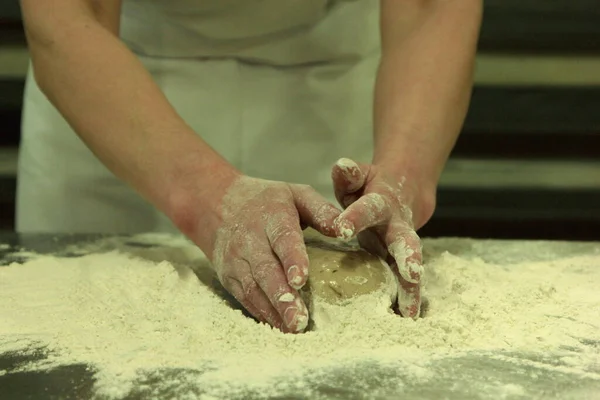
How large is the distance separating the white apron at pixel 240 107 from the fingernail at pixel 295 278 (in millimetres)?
816

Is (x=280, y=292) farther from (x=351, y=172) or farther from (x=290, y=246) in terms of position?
(x=351, y=172)

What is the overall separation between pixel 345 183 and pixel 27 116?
100 centimetres

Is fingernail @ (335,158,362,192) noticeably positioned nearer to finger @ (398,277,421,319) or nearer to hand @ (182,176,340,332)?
hand @ (182,176,340,332)

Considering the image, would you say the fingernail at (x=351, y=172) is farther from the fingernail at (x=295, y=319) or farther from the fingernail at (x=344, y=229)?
the fingernail at (x=295, y=319)

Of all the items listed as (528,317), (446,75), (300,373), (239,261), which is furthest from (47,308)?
(446,75)

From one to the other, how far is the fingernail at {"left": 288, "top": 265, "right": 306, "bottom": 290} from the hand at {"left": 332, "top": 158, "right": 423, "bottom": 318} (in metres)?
0.08

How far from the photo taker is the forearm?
1.24m

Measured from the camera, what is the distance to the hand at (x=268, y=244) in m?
0.91

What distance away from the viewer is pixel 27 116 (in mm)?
1705

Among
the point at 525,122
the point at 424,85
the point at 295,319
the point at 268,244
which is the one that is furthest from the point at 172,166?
the point at 525,122

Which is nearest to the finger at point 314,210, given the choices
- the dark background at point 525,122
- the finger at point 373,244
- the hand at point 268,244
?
the hand at point 268,244

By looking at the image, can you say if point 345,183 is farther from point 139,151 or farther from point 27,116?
point 27,116

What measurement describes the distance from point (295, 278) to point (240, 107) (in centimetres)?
85

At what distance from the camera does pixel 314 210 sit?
3.26 ft
